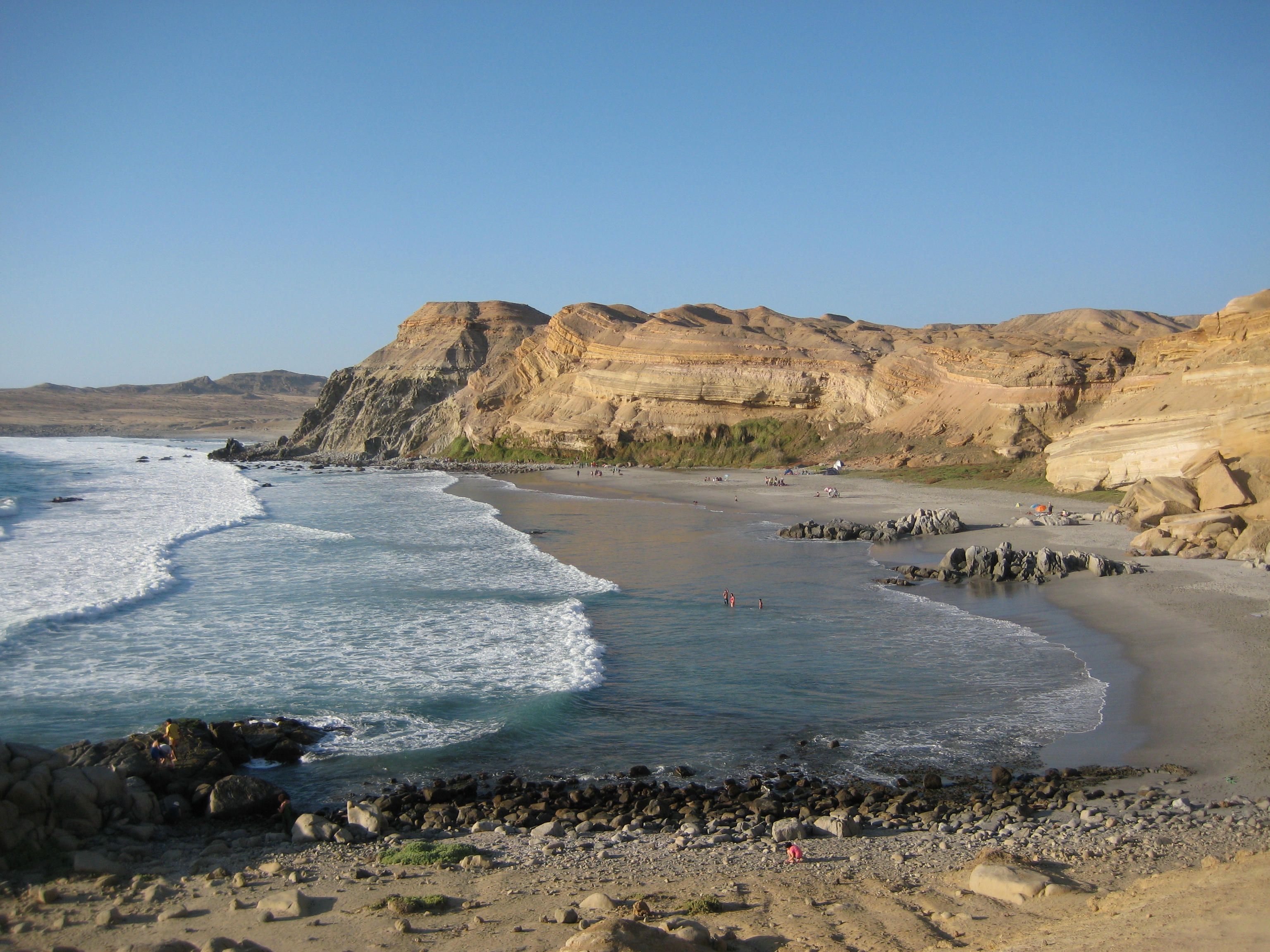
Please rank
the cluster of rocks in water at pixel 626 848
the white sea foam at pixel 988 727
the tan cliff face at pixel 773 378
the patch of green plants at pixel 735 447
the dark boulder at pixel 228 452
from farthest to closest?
the dark boulder at pixel 228 452 → the patch of green plants at pixel 735 447 → the tan cliff face at pixel 773 378 → the white sea foam at pixel 988 727 → the cluster of rocks in water at pixel 626 848

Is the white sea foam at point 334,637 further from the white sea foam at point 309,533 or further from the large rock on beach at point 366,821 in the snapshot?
the large rock on beach at point 366,821

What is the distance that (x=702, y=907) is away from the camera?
5559mm

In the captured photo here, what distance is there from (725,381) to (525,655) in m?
40.0

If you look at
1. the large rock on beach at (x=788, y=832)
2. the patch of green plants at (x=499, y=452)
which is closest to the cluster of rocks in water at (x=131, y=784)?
the large rock on beach at (x=788, y=832)

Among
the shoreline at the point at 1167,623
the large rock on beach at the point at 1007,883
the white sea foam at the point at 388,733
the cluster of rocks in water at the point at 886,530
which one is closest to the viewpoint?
the large rock on beach at the point at 1007,883

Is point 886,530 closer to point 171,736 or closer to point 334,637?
point 334,637

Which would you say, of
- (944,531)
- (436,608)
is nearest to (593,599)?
(436,608)

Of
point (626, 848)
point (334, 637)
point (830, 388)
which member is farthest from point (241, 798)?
point (830, 388)

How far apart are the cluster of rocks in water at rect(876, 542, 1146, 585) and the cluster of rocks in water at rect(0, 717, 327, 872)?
13.1 meters

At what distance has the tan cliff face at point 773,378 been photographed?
91.5ft

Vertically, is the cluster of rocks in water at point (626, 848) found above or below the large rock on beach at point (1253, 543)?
below

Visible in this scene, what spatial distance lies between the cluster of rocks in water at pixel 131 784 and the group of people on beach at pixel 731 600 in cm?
820

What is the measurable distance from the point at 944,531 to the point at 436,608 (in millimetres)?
15109

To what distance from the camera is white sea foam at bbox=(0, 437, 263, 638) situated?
53.6 ft
